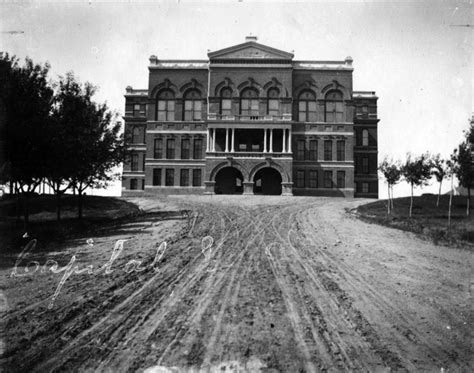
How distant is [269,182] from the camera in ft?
138

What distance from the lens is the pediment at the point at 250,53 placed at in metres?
41.7

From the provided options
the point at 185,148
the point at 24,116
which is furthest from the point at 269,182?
the point at 24,116

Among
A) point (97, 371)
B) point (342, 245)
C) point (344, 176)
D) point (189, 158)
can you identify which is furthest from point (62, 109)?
point (344, 176)

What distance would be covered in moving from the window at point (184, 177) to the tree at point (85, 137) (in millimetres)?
21351

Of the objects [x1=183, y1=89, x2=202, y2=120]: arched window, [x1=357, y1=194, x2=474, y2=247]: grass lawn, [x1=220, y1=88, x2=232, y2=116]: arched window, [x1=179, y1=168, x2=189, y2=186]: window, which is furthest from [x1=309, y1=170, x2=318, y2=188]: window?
[x1=183, y1=89, x2=202, y2=120]: arched window

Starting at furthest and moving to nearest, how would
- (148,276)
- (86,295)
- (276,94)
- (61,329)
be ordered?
1. (276,94)
2. (148,276)
3. (86,295)
4. (61,329)

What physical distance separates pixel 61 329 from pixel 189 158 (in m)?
37.1

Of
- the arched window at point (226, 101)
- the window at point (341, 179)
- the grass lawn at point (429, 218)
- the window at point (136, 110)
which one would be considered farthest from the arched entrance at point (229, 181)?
the grass lawn at point (429, 218)

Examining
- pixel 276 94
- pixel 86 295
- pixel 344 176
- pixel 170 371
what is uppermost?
pixel 276 94

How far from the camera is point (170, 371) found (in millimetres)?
5391

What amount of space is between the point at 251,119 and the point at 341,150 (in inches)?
424

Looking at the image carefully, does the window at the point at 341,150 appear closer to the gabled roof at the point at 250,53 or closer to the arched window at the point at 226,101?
the gabled roof at the point at 250,53

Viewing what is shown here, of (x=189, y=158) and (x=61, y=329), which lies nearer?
(x=61, y=329)

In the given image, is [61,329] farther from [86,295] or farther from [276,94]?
[276,94]
